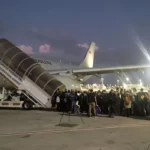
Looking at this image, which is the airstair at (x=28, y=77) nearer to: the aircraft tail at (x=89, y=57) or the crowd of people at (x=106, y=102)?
the crowd of people at (x=106, y=102)

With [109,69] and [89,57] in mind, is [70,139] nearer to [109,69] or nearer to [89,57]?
[109,69]

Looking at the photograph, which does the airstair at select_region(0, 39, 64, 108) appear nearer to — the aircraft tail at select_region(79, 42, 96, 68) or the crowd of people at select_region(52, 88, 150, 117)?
the crowd of people at select_region(52, 88, 150, 117)

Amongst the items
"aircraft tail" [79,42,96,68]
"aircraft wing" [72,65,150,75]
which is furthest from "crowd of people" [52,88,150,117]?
"aircraft tail" [79,42,96,68]

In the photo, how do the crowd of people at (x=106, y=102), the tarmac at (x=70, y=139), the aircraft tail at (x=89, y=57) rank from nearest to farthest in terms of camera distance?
1. the tarmac at (x=70, y=139)
2. the crowd of people at (x=106, y=102)
3. the aircraft tail at (x=89, y=57)

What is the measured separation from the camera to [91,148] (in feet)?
20.0

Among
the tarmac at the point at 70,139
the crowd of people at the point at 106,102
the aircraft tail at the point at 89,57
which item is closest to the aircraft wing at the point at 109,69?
the crowd of people at the point at 106,102

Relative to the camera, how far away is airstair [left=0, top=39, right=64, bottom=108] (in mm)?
15000

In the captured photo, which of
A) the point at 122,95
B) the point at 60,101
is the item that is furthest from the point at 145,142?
the point at 60,101

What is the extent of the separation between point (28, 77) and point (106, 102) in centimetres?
554

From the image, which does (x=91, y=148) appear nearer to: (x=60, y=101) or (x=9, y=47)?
(x=60, y=101)

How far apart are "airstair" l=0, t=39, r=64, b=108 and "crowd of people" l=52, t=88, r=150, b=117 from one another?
2.20 feet

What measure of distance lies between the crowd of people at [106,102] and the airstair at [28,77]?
671 mm

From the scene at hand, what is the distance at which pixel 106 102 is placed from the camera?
14.3 metres

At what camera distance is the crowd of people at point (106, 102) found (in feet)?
42.9
